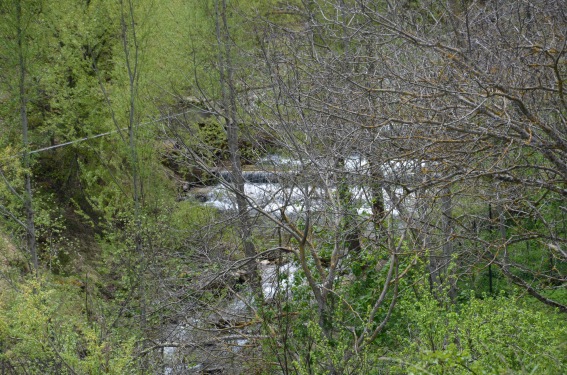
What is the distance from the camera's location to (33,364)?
8148 mm

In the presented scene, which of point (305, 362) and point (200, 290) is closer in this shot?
point (305, 362)

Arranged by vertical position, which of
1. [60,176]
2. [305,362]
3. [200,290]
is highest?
[60,176]

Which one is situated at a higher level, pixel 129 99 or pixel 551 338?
pixel 129 99

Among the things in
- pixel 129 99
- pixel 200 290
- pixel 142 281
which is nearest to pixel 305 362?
pixel 200 290

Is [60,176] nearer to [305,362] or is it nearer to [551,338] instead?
[305,362]

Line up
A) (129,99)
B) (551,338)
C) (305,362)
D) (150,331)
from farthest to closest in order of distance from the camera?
(129,99), (150,331), (305,362), (551,338)

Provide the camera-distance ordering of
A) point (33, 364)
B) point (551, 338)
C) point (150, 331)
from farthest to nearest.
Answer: point (150, 331)
point (33, 364)
point (551, 338)

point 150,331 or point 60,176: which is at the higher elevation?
point 60,176

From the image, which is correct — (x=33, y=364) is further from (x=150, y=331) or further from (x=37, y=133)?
(x=37, y=133)

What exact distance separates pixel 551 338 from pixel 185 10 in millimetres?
11031

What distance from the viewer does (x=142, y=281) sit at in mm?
10297

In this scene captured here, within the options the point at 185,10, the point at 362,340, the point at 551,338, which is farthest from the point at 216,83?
the point at 551,338

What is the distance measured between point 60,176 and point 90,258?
2903mm

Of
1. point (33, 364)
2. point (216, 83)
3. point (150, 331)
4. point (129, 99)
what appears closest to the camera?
point (33, 364)
